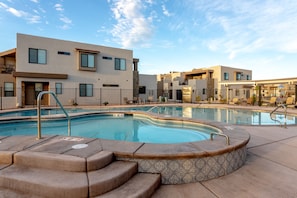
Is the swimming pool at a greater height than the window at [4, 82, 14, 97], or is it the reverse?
the window at [4, 82, 14, 97]

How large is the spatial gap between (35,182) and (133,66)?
20.0 m

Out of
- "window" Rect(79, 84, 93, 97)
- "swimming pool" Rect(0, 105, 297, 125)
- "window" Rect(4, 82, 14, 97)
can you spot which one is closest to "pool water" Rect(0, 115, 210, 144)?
"swimming pool" Rect(0, 105, 297, 125)

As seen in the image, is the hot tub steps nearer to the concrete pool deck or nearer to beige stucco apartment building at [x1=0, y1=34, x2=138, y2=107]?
the concrete pool deck

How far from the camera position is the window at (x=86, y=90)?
56.0 feet

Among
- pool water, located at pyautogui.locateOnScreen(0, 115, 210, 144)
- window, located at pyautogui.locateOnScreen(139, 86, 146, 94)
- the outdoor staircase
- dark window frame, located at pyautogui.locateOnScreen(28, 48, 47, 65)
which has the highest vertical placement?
dark window frame, located at pyautogui.locateOnScreen(28, 48, 47, 65)

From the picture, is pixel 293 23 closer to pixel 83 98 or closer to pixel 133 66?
pixel 133 66

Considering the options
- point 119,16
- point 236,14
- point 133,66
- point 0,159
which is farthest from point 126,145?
point 133,66

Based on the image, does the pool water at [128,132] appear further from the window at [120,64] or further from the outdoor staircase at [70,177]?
the window at [120,64]

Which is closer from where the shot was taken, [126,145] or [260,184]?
[260,184]

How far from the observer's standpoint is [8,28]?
13484mm

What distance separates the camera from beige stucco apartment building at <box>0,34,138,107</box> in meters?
14.3

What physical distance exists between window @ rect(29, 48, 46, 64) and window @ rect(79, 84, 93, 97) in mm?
3943

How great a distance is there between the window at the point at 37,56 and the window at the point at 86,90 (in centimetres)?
394

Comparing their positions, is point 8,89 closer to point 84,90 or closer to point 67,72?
point 67,72
